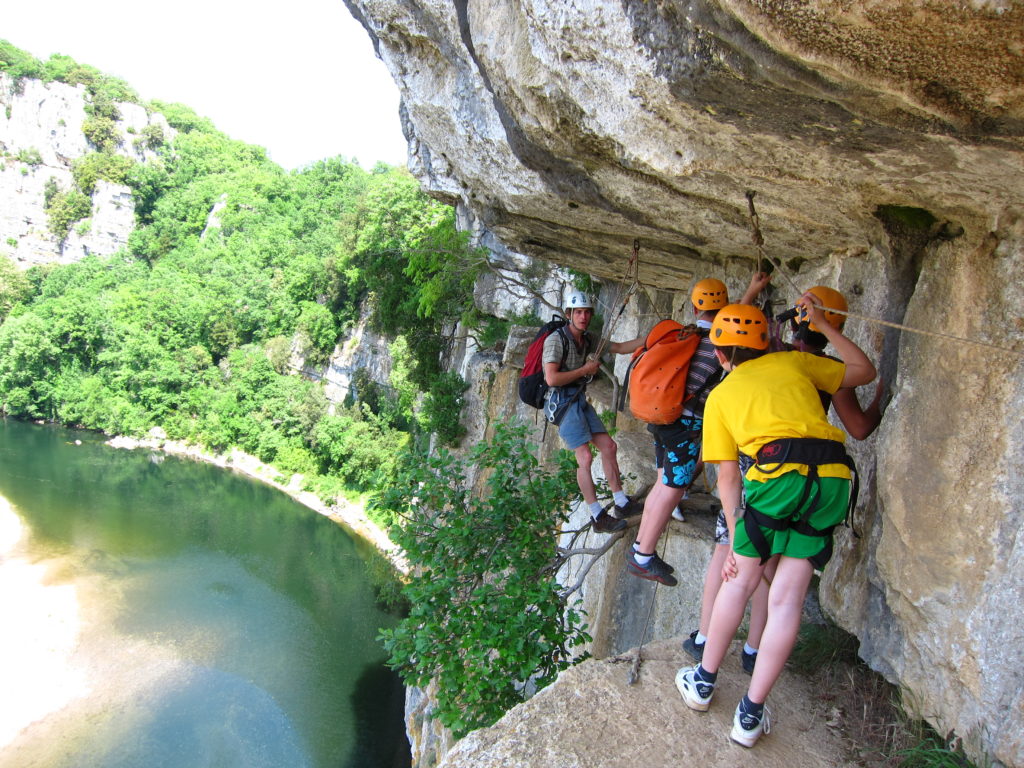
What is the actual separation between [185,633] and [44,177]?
3848cm

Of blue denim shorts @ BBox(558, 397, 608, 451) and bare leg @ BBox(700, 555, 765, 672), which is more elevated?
blue denim shorts @ BBox(558, 397, 608, 451)

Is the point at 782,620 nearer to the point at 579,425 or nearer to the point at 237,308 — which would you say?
the point at 579,425

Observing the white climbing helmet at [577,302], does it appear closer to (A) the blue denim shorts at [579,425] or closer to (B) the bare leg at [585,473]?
(A) the blue denim shorts at [579,425]

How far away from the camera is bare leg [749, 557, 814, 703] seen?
2.42 meters

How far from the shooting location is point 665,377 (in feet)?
11.5

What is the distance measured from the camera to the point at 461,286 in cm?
1616

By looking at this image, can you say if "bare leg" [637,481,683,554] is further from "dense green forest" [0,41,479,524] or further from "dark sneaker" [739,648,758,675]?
"dense green forest" [0,41,479,524]

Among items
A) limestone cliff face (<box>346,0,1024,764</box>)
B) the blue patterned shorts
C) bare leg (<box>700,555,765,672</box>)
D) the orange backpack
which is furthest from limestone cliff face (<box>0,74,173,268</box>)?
bare leg (<box>700,555,765,672</box>)

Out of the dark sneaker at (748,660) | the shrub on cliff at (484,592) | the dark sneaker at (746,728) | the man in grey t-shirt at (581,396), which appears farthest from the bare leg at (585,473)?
the dark sneaker at (746,728)

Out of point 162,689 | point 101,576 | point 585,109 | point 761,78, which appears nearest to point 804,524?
point 761,78

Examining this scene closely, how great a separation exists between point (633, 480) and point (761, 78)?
3452 millimetres

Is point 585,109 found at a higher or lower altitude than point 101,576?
higher

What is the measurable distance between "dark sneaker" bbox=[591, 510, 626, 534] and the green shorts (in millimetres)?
1960

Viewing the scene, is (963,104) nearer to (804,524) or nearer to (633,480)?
(804,524)
